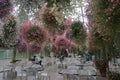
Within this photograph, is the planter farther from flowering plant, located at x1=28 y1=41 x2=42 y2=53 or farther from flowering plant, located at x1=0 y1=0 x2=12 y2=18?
flowering plant, located at x1=0 y1=0 x2=12 y2=18

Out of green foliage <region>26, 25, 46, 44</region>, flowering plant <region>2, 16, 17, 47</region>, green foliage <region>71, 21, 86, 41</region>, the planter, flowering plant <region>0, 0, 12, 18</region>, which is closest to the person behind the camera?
flowering plant <region>0, 0, 12, 18</region>

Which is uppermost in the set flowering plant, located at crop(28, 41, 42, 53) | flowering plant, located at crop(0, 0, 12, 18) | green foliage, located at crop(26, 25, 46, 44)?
flowering plant, located at crop(0, 0, 12, 18)

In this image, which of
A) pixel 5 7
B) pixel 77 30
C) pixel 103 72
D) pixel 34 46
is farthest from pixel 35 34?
pixel 103 72

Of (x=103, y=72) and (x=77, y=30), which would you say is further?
(x=103, y=72)

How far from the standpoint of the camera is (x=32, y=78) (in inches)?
332

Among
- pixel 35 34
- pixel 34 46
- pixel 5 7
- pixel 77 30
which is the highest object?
pixel 5 7

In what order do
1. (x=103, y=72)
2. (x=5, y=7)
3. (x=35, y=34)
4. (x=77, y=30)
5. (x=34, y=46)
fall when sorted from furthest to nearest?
(x=103, y=72) → (x=34, y=46) → (x=77, y=30) → (x=35, y=34) → (x=5, y=7)

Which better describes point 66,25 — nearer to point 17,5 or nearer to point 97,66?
point 17,5

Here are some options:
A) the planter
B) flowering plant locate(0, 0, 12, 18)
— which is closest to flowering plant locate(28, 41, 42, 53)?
flowering plant locate(0, 0, 12, 18)

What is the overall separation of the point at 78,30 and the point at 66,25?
0.96 metres

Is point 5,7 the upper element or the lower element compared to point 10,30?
upper

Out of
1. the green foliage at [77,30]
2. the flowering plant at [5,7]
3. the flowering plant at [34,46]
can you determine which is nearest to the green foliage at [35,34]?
the flowering plant at [34,46]

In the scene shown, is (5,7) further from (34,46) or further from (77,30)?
(34,46)

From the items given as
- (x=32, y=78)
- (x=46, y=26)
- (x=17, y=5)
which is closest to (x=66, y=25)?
(x=46, y=26)
